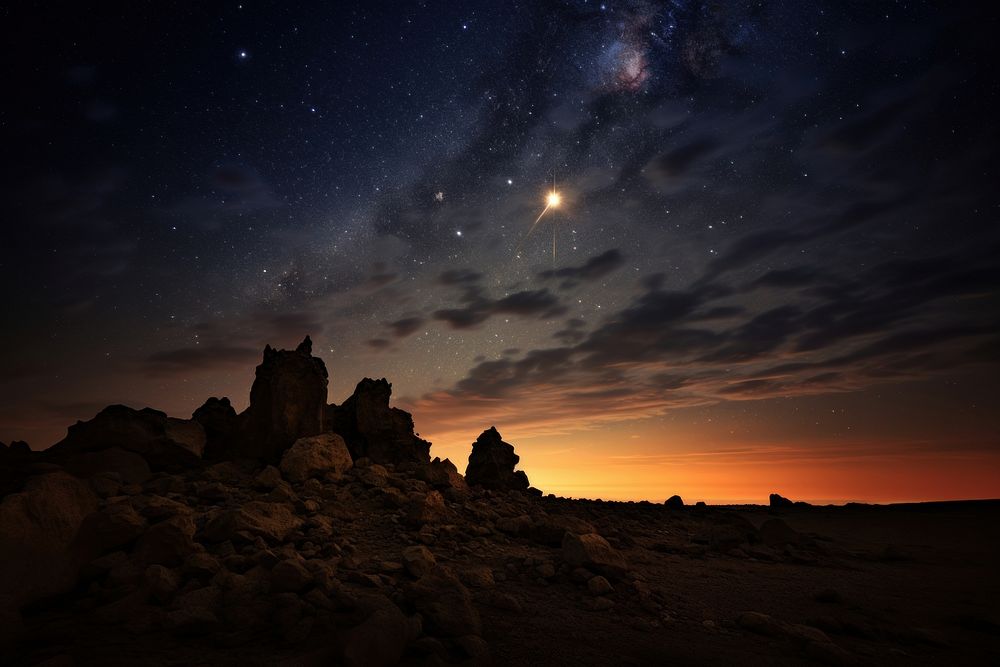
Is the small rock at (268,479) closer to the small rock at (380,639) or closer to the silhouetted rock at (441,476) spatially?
the silhouetted rock at (441,476)

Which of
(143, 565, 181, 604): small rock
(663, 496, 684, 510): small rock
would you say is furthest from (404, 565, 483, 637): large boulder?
(663, 496, 684, 510): small rock

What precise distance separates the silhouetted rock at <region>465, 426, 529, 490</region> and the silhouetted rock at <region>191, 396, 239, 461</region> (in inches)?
459

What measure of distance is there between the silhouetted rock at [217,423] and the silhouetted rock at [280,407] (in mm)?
504

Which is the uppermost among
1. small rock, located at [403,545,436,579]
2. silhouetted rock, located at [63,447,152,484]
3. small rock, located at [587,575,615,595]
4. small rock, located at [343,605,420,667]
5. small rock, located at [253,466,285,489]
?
silhouetted rock, located at [63,447,152,484]

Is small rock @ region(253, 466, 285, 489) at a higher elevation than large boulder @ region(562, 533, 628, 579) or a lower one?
higher

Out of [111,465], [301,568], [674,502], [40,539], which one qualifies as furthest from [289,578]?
[674,502]

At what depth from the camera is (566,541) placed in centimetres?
1114

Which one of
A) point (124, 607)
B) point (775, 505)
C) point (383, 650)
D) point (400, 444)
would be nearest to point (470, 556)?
point (383, 650)

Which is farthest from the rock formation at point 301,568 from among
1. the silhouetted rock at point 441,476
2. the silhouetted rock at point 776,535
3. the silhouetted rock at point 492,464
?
the silhouetted rock at point 492,464

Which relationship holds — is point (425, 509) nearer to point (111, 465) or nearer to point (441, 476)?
point (441, 476)

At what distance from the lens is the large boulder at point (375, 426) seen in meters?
20.7

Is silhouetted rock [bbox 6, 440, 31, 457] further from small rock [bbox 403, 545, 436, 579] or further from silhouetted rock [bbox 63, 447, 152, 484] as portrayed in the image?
small rock [bbox 403, 545, 436, 579]

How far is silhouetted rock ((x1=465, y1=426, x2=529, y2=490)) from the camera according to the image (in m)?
24.3

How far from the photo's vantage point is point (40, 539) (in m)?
7.54
